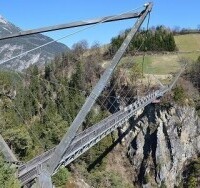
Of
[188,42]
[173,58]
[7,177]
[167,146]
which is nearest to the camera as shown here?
[7,177]

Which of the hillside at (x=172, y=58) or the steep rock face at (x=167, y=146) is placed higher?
the hillside at (x=172, y=58)

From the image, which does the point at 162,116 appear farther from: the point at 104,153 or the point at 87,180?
the point at 87,180

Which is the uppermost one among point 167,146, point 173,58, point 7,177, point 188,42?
point 7,177

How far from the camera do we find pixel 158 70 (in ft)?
310

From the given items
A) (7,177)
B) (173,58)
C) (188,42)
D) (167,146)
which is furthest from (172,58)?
(7,177)

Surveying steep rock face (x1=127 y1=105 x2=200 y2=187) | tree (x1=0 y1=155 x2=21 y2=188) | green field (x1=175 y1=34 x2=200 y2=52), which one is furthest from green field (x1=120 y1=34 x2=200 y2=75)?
tree (x1=0 y1=155 x2=21 y2=188)

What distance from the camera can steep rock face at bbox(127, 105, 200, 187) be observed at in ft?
244

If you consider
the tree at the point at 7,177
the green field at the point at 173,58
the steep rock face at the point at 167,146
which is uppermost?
the tree at the point at 7,177

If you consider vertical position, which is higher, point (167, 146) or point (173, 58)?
point (173, 58)

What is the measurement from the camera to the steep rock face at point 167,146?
74.2 metres

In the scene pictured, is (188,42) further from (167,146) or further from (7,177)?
(7,177)

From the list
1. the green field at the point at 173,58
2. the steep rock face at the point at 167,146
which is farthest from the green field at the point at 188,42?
the steep rock face at the point at 167,146

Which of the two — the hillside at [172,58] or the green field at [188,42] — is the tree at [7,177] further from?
the green field at [188,42]

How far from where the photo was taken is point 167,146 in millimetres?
75312
